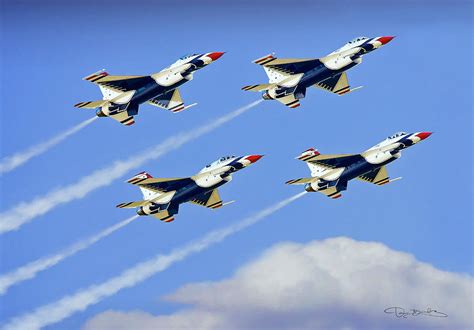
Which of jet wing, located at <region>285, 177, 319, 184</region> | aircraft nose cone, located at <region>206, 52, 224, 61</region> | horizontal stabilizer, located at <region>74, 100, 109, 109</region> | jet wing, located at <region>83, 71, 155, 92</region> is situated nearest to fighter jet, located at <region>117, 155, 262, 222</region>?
jet wing, located at <region>285, 177, 319, 184</region>

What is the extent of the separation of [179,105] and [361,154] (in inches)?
390

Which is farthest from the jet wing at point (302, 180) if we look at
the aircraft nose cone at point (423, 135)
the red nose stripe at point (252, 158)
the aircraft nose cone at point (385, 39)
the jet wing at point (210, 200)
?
the aircraft nose cone at point (385, 39)

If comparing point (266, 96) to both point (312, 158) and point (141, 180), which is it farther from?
point (141, 180)

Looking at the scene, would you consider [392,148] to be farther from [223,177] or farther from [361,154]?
[223,177]

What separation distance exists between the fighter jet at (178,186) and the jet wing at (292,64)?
4926 millimetres

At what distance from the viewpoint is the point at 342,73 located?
3482 inches

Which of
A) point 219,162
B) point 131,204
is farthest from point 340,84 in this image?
point 131,204

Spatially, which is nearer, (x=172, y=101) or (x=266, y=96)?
(x=266, y=96)

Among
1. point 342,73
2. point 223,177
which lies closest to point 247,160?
point 223,177

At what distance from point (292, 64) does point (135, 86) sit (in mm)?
8281

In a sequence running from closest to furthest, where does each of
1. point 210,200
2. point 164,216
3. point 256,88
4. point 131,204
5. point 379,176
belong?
point 131,204 < point 256,88 < point 164,216 < point 210,200 < point 379,176

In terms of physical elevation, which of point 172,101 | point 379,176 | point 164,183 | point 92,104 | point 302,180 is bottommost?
point 379,176

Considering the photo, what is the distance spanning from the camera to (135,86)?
85750mm

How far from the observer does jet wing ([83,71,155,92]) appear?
85562 millimetres
